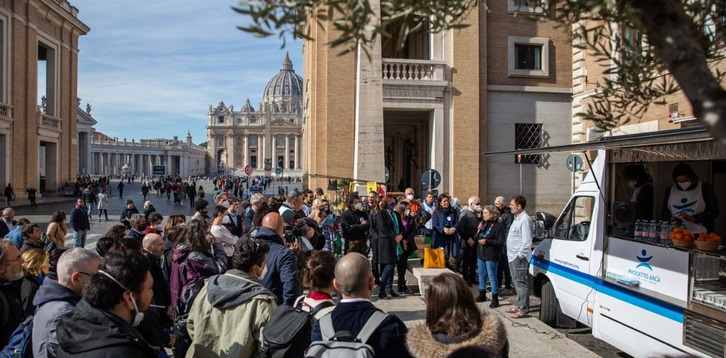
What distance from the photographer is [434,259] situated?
33.9ft

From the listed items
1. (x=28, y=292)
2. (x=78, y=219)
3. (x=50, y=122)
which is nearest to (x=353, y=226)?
(x=28, y=292)

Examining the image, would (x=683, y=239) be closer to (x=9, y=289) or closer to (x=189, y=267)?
(x=189, y=267)

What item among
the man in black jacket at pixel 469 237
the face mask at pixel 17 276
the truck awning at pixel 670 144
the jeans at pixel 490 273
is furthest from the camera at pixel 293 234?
the man in black jacket at pixel 469 237

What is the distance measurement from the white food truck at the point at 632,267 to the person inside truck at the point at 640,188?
98mm

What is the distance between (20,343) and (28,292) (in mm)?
1115

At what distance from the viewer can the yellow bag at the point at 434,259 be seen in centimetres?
1027

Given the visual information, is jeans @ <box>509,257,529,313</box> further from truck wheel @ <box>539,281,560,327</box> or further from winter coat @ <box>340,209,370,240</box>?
winter coat @ <box>340,209,370,240</box>

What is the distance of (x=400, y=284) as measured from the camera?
10195 mm

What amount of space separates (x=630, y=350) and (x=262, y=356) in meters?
4.55

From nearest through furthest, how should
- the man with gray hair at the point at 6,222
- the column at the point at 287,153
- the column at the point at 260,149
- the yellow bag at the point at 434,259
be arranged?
the yellow bag at the point at 434,259 → the man with gray hair at the point at 6,222 → the column at the point at 260,149 → the column at the point at 287,153

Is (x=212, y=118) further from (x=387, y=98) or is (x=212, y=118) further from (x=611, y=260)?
(x=611, y=260)

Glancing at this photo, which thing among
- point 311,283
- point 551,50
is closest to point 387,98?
point 551,50

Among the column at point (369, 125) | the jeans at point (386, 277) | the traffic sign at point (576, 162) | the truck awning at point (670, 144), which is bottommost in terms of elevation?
the jeans at point (386, 277)

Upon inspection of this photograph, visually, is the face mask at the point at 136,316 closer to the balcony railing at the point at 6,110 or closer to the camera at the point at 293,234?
the camera at the point at 293,234
